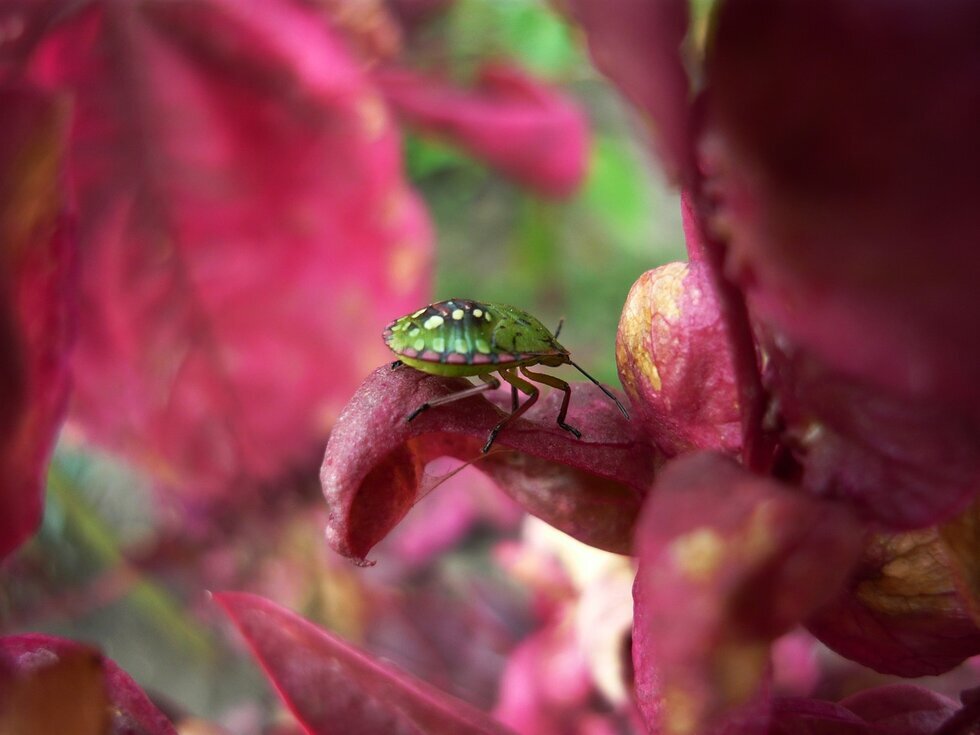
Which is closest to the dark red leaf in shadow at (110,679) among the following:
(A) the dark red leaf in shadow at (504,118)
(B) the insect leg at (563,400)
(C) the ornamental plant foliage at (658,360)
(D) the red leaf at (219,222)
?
(C) the ornamental plant foliage at (658,360)

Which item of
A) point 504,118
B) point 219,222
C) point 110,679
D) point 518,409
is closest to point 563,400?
point 518,409

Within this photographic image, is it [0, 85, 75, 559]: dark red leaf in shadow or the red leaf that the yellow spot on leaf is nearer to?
[0, 85, 75, 559]: dark red leaf in shadow

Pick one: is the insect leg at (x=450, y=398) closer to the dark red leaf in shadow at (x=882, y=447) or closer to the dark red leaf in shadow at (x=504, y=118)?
the dark red leaf in shadow at (x=882, y=447)

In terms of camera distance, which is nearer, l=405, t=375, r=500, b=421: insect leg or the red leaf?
l=405, t=375, r=500, b=421: insect leg

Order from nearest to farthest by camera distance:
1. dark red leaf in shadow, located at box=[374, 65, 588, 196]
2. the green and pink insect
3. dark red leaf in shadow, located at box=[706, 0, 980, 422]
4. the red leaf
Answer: dark red leaf in shadow, located at box=[706, 0, 980, 422], the green and pink insect, the red leaf, dark red leaf in shadow, located at box=[374, 65, 588, 196]

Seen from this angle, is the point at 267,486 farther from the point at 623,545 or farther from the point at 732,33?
the point at 732,33

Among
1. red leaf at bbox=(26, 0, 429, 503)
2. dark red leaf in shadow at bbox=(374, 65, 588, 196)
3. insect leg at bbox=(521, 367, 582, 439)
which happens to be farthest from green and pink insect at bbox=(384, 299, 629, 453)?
dark red leaf in shadow at bbox=(374, 65, 588, 196)

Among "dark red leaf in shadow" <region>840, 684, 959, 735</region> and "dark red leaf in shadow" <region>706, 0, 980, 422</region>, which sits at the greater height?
"dark red leaf in shadow" <region>706, 0, 980, 422</region>

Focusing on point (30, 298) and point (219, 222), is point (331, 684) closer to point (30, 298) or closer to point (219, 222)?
point (30, 298)
